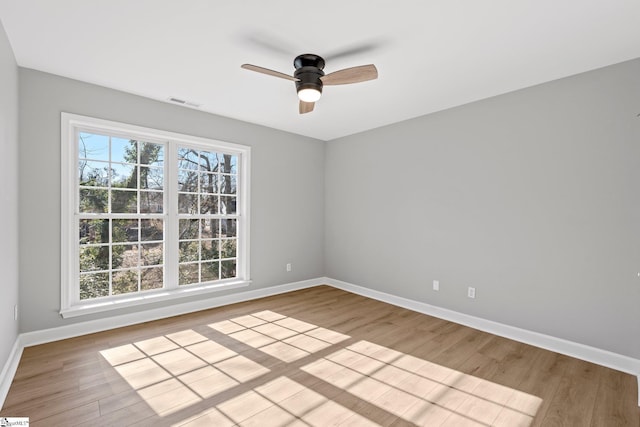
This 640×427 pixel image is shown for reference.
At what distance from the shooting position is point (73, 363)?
8.28ft

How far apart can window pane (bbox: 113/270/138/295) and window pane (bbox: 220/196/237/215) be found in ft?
4.32

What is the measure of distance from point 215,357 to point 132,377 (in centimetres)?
62

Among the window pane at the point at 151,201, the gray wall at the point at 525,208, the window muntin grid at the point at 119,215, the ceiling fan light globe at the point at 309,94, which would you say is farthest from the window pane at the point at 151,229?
the gray wall at the point at 525,208

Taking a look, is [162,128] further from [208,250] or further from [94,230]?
[208,250]

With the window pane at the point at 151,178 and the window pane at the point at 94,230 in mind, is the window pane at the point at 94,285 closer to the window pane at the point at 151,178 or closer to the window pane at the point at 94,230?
the window pane at the point at 94,230

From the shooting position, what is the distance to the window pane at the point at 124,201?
337cm

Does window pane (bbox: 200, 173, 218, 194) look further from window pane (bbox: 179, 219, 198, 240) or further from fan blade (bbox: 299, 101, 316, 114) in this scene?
fan blade (bbox: 299, 101, 316, 114)

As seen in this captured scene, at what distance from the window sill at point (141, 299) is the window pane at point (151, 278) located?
0.08m

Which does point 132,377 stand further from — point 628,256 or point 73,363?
point 628,256

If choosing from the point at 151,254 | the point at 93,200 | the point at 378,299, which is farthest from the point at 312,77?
the point at 378,299

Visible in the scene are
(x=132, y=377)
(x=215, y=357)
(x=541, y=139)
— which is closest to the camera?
(x=132, y=377)

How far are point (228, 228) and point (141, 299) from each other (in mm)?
1368

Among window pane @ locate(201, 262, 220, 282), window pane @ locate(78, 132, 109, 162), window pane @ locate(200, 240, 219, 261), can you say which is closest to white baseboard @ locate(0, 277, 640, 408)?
window pane @ locate(201, 262, 220, 282)

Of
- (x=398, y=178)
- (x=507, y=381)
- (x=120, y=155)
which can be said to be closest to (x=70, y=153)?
(x=120, y=155)
